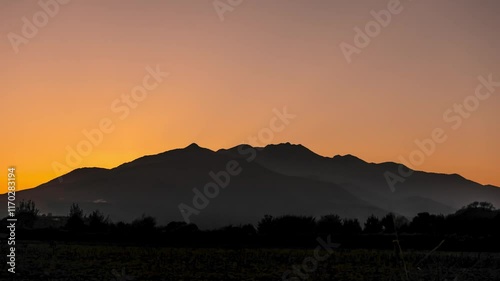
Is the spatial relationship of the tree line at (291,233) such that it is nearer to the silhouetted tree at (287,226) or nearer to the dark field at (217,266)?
the silhouetted tree at (287,226)

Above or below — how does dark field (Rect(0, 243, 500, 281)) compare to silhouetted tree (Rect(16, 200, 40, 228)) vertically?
below

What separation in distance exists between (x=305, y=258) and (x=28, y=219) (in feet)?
209

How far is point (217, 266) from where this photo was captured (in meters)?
42.4

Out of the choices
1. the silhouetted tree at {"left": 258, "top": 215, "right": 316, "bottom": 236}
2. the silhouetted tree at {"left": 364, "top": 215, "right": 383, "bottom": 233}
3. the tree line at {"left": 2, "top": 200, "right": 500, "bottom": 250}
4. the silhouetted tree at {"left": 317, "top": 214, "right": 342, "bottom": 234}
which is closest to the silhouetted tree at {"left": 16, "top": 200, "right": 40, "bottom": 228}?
the tree line at {"left": 2, "top": 200, "right": 500, "bottom": 250}

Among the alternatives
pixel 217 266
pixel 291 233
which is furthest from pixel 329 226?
pixel 217 266

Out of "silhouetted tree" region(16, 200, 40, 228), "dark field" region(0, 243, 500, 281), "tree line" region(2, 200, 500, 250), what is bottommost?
"dark field" region(0, 243, 500, 281)

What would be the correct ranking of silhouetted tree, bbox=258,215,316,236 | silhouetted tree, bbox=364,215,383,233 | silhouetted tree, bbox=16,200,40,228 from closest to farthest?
silhouetted tree, bbox=258,215,316,236 → silhouetted tree, bbox=364,215,383,233 → silhouetted tree, bbox=16,200,40,228

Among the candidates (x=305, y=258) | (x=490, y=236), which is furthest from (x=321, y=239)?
(x=305, y=258)

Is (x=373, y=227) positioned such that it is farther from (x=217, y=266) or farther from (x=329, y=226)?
(x=217, y=266)

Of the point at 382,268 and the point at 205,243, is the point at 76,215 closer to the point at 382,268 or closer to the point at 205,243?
the point at 205,243

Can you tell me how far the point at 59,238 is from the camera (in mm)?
72625

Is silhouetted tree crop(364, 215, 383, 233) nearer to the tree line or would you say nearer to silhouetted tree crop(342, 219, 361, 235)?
the tree line

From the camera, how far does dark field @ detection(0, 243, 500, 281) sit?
36.1m

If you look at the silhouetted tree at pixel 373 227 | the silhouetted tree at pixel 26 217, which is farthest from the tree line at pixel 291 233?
the silhouetted tree at pixel 26 217
